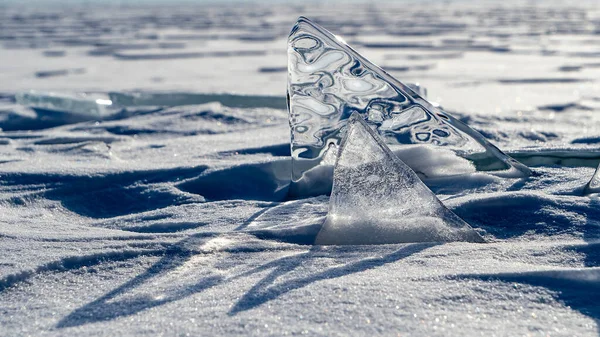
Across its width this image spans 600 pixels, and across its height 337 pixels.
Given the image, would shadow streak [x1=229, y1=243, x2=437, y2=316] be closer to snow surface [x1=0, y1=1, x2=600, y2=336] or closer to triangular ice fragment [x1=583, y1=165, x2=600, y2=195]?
snow surface [x1=0, y1=1, x2=600, y2=336]

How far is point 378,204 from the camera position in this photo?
160cm

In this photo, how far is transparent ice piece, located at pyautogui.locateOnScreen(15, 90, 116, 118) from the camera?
3807 mm

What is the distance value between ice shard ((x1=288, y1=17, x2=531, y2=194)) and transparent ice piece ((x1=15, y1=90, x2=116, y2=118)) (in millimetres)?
2068

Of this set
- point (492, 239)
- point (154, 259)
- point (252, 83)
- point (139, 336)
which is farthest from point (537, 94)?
point (139, 336)

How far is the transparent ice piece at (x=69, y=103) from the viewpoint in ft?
12.5

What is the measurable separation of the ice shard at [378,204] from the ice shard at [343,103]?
0.29 meters

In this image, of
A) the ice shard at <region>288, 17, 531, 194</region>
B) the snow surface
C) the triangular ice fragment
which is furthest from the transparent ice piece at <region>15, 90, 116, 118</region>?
the triangular ice fragment

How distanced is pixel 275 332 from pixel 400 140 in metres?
0.96

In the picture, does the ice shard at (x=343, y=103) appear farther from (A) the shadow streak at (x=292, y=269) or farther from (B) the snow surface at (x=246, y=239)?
(A) the shadow streak at (x=292, y=269)

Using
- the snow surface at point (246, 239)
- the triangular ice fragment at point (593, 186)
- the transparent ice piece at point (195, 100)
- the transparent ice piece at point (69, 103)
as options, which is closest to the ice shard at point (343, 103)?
the snow surface at point (246, 239)

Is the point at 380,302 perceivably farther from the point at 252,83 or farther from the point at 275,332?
the point at 252,83

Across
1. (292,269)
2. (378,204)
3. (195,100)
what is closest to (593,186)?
(378,204)

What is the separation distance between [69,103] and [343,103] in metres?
2.38

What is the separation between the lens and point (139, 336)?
3.70 feet
